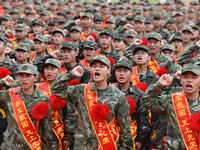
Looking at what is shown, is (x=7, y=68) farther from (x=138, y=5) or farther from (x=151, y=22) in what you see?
(x=138, y=5)

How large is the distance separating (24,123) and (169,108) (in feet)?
8.82

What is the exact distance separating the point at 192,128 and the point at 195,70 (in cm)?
95

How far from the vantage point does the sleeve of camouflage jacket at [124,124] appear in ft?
18.1

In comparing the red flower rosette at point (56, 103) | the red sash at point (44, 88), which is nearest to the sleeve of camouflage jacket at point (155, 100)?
the red flower rosette at point (56, 103)

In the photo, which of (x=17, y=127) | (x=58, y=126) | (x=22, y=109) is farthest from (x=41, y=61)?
(x=17, y=127)

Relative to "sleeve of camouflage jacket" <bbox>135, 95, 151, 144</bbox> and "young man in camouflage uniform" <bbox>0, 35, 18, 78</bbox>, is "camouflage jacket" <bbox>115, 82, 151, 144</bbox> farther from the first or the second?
"young man in camouflage uniform" <bbox>0, 35, 18, 78</bbox>

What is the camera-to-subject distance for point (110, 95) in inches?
220

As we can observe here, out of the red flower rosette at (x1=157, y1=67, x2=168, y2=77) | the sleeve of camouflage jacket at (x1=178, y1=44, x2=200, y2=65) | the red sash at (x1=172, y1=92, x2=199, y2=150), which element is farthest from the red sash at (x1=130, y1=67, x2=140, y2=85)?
the red sash at (x1=172, y1=92, x2=199, y2=150)

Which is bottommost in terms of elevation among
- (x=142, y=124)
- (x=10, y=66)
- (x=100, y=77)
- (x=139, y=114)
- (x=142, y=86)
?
(x=142, y=124)

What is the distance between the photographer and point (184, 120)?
5262 mm

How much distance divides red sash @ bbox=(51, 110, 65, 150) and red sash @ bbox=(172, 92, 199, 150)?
2777mm

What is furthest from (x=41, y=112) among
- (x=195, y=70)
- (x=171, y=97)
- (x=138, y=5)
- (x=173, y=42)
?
(x=138, y=5)

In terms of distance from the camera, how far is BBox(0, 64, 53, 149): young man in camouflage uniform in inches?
234

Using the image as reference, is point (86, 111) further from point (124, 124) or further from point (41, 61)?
point (41, 61)
